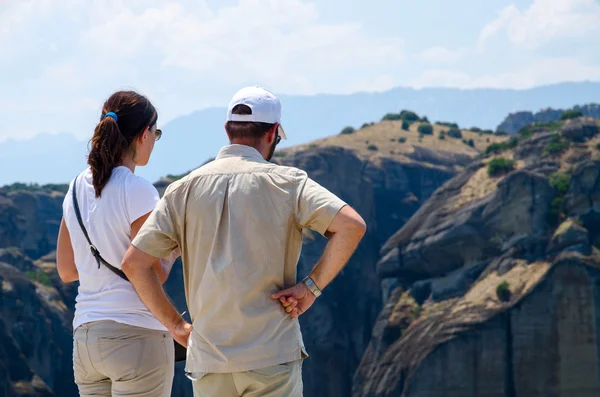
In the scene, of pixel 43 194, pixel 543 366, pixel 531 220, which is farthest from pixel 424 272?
pixel 43 194

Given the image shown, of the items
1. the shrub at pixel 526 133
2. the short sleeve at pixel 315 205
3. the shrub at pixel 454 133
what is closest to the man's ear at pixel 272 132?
the short sleeve at pixel 315 205

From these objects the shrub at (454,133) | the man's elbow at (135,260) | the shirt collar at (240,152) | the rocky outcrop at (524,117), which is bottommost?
the man's elbow at (135,260)

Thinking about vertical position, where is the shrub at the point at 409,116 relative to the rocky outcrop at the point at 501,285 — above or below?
above

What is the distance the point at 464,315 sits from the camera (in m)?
77.8

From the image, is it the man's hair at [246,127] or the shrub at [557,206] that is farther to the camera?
the shrub at [557,206]

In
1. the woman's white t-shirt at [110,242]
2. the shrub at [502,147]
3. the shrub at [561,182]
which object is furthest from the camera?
the shrub at [502,147]

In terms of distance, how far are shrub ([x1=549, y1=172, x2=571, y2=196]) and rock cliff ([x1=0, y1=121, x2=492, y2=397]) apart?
23239 mm

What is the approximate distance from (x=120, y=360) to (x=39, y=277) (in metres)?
91.7

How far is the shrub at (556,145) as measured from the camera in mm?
89062

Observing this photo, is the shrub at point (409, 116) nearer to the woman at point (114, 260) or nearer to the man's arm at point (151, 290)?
the woman at point (114, 260)

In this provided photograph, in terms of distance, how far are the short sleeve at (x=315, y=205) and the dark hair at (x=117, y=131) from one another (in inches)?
71.8

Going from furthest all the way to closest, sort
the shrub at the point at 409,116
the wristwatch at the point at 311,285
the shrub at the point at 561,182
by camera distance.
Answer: the shrub at the point at 409,116 → the shrub at the point at 561,182 → the wristwatch at the point at 311,285

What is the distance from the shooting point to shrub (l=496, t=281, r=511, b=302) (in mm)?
76688

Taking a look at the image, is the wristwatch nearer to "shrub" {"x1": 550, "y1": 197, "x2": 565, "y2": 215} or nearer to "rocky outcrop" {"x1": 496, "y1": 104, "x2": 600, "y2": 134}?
"shrub" {"x1": 550, "y1": 197, "x2": 565, "y2": 215}
